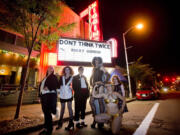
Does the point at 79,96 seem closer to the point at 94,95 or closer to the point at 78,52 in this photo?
the point at 94,95

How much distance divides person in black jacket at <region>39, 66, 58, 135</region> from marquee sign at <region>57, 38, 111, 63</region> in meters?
5.23

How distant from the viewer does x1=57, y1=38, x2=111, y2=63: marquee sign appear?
8516 millimetres

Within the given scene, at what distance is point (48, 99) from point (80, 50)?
6.41 m

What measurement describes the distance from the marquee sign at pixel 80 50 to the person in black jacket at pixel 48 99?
206 inches

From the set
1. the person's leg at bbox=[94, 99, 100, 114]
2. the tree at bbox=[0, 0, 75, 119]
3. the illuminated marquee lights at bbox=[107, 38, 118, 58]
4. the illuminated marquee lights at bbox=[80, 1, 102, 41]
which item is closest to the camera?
the person's leg at bbox=[94, 99, 100, 114]

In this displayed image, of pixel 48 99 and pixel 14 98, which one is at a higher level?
pixel 48 99

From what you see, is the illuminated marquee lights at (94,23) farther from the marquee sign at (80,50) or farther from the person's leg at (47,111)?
the person's leg at (47,111)

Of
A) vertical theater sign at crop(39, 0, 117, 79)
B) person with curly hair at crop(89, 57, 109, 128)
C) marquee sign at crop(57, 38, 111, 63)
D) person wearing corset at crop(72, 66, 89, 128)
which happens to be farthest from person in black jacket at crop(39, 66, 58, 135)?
marquee sign at crop(57, 38, 111, 63)

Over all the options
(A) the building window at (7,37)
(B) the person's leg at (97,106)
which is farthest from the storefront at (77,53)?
(B) the person's leg at (97,106)

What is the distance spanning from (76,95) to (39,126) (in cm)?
158

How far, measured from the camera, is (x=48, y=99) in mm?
3182

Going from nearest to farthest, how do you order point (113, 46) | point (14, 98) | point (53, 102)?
point (53, 102) < point (14, 98) < point (113, 46)

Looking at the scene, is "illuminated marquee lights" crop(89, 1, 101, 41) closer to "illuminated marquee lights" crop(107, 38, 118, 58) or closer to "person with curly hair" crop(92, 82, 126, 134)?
"illuminated marquee lights" crop(107, 38, 118, 58)

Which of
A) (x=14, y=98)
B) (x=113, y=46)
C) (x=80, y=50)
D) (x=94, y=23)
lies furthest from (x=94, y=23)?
(x=14, y=98)
